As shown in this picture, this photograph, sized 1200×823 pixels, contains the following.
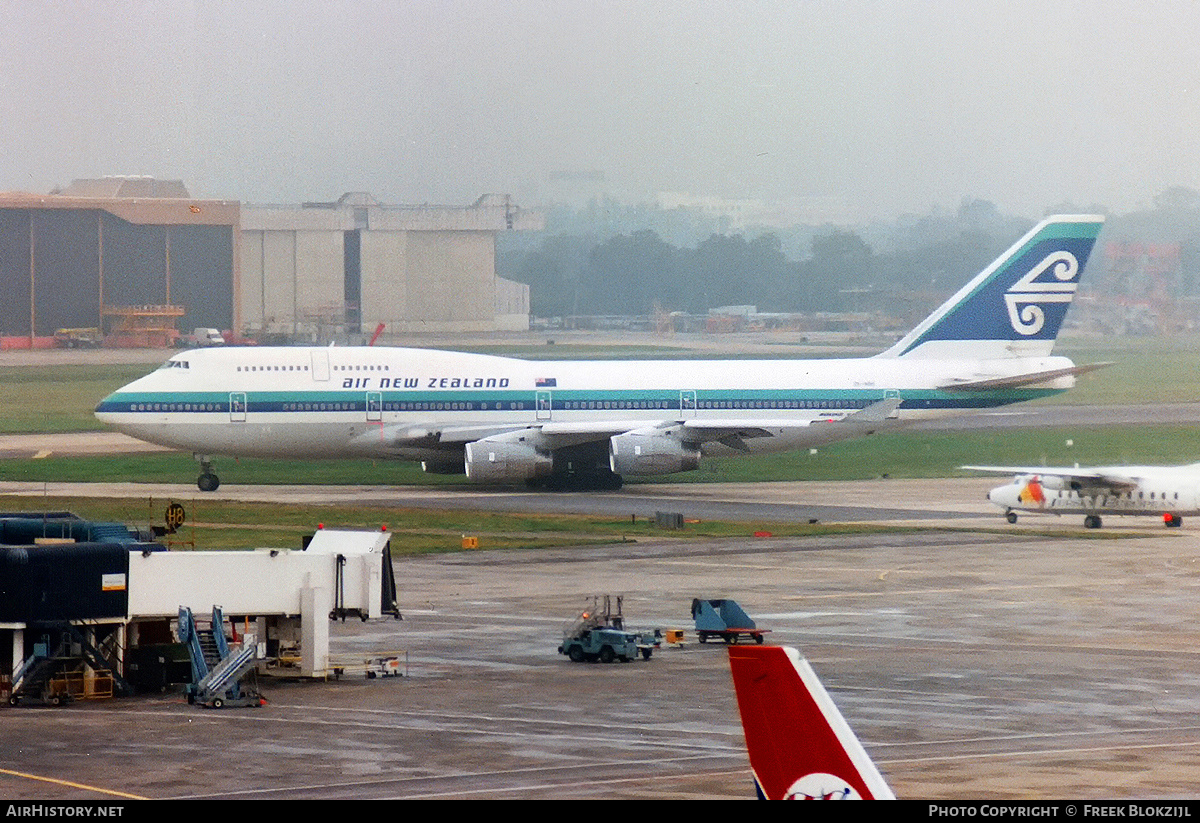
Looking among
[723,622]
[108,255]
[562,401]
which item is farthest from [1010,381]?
[108,255]

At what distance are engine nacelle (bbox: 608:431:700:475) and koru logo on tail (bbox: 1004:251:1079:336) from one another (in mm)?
15330

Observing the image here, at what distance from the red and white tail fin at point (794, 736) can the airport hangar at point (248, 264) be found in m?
132

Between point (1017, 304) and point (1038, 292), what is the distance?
1.11 metres

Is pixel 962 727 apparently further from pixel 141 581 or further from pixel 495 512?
pixel 495 512

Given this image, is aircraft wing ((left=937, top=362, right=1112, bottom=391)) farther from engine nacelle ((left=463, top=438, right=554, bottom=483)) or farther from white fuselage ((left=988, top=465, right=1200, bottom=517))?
engine nacelle ((left=463, top=438, right=554, bottom=483))

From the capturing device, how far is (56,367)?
137m

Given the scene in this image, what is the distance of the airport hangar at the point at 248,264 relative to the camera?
150 metres

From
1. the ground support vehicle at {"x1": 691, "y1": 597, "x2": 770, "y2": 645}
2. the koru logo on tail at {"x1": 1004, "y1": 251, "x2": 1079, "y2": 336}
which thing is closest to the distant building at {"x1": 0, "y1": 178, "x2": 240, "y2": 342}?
the koru logo on tail at {"x1": 1004, "y1": 251, "x2": 1079, "y2": 336}

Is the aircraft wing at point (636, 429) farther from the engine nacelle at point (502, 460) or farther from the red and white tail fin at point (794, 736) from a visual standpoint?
the red and white tail fin at point (794, 736)

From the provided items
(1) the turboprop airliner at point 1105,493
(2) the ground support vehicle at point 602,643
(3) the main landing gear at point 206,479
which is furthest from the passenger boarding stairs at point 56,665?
(3) the main landing gear at point 206,479

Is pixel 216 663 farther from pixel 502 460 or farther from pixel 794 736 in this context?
pixel 502 460

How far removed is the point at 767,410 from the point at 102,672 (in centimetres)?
4171

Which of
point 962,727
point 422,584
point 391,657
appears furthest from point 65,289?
point 962,727

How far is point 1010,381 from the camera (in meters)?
72.9
